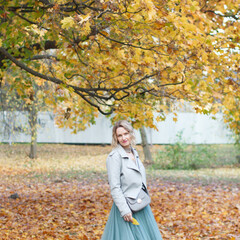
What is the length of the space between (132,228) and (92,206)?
4.65 metres

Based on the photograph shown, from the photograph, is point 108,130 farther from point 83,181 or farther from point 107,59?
point 107,59

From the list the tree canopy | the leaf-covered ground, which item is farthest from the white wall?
the tree canopy

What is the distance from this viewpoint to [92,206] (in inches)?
327

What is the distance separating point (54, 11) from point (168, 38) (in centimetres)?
165

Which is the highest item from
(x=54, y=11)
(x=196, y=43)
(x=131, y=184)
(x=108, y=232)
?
(x=54, y=11)

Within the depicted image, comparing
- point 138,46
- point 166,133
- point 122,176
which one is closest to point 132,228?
point 122,176

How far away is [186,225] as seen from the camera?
6.79 meters

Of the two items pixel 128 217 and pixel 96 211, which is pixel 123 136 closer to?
pixel 128 217

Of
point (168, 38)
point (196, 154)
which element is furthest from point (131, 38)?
point (196, 154)

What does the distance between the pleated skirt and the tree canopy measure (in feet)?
7.21

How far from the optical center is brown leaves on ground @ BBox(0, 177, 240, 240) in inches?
248

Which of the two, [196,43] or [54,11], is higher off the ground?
[54,11]

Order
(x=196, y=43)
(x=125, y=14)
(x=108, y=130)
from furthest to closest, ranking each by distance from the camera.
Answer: (x=108, y=130)
(x=196, y=43)
(x=125, y=14)

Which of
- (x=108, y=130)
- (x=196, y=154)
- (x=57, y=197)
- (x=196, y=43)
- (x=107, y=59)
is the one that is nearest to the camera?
(x=196, y=43)
